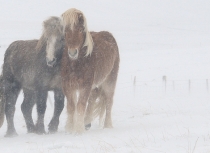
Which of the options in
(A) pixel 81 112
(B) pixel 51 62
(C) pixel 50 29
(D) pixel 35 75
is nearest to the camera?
(A) pixel 81 112

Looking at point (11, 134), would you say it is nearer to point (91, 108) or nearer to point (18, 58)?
point (18, 58)

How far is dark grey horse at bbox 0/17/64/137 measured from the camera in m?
7.43

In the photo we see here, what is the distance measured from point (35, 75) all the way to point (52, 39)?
77cm

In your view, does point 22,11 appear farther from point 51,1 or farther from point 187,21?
point 187,21

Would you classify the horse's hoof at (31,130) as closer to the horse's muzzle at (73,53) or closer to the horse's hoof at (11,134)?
the horse's hoof at (11,134)

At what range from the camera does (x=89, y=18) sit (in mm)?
67500

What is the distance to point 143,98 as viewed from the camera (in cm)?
1439

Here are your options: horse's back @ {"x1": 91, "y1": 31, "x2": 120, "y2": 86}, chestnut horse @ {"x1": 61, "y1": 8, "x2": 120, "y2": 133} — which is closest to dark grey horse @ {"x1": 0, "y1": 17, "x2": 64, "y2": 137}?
chestnut horse @ {"x1": 61, "y1": 8, "x2": 120, "y2": 133}

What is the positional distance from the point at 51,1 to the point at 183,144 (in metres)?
72.5

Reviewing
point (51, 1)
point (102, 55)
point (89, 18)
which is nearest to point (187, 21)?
point (89, 18)

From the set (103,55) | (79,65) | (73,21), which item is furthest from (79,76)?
(73,21)

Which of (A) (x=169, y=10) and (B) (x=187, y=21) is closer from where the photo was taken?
(B) (x=187, y=21)

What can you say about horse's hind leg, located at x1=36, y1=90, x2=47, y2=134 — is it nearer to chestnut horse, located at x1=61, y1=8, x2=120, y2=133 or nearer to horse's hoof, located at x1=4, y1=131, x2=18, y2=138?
horse's hoof, located at x1=4, y1=131, x2=18, y2=138

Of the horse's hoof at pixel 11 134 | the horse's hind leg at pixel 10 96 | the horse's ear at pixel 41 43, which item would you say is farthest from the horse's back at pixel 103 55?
the horse's hoof at pixel 11 134
